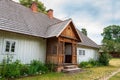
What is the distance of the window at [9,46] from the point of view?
39.1 feet

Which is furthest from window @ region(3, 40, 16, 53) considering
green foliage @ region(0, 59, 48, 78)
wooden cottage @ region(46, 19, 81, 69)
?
wooden cottage @ region(46, 19, 81, 69)

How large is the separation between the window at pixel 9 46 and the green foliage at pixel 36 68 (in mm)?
2214

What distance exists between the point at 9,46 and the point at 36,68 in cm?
313

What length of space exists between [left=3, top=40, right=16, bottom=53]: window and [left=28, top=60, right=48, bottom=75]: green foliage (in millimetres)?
2214

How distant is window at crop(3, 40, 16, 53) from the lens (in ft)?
39.1

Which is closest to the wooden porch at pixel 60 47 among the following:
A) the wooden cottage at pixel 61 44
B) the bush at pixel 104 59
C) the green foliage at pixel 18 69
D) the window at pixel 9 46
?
the wooden cottage at pixel 61 44

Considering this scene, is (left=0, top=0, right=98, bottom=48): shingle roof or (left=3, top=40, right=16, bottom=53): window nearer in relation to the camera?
(left=3, top=40, right=16, bottom=53): window

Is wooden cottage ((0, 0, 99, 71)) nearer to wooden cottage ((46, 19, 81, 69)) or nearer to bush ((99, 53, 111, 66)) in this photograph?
wooden cottage ((46, 19, 81, 69))

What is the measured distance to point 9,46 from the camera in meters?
12.2

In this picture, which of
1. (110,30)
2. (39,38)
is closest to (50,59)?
(39,38)

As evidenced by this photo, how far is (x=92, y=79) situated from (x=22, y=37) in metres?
7.36

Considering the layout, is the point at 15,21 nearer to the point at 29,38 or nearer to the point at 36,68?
the point at 29,38

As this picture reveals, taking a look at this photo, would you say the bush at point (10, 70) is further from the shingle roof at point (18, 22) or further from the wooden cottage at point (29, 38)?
the shingle roof at point (18, 22)

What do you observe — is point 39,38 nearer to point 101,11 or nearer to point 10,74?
point 10,74
